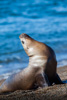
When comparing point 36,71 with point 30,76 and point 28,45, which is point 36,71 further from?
point 28,45

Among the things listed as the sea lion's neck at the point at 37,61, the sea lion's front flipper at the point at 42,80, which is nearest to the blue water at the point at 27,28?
the sea lion's neck at the point at 37,61

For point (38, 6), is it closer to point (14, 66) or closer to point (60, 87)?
point (14, 66)

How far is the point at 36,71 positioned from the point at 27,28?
9550mm

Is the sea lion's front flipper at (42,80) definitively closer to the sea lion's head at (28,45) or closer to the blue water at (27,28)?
the sea lion's head at (28,45)

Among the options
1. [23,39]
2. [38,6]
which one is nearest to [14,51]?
[23,39]

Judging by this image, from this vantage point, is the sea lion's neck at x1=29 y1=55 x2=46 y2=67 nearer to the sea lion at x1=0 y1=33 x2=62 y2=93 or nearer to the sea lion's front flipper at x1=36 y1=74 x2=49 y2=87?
the sea lion at x1=0 y1=33 x2=62 y2=93

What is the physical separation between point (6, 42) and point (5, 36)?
106cm

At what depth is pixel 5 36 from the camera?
39.8 feet

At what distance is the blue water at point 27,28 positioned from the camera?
26.5 ft

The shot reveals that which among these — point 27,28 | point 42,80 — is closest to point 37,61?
point 42,80

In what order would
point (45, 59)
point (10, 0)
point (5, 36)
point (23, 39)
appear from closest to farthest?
point (45, 59) → point (23, 39) → point (5, 36) → point (10, 0)

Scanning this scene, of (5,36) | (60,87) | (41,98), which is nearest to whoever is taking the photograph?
(41,98)

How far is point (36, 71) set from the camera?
4.36 meters

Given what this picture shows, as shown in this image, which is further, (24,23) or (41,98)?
(24,23)
